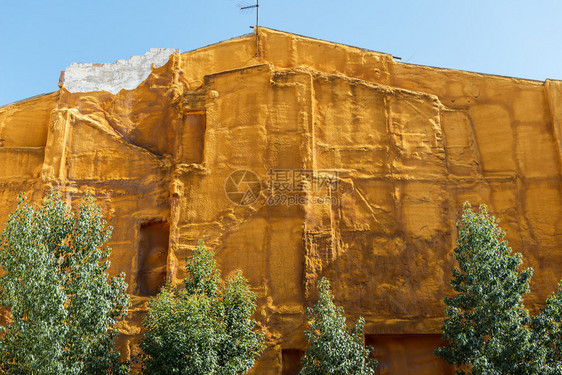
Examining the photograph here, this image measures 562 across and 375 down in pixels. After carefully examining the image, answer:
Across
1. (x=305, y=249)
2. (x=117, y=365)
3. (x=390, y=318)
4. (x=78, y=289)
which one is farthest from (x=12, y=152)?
(x=390, y=318)

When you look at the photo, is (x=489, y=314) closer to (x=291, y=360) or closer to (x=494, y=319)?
(x=494, y=319)

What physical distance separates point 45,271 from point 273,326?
5.88 m

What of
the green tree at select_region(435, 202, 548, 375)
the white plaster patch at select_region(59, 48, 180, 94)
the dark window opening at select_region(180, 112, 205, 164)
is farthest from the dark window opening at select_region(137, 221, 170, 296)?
the green tree at select_region(435, 202, 548, 375)

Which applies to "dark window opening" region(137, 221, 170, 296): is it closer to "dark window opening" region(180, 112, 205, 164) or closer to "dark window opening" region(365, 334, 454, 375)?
"dark window opening" region(180, 112, 205, 164)

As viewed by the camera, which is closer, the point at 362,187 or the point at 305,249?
the point at 305,249

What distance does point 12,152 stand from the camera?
57.9ft

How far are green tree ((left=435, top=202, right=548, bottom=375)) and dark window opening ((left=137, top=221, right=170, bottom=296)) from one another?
783 centimetres

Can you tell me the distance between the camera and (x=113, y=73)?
18688 millimetres

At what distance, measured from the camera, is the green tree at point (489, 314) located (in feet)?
41.8

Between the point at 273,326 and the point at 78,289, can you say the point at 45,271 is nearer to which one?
the point at 78,289

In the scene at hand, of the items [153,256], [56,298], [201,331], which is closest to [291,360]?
[201,331]

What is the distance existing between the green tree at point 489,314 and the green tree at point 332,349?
6.62ft

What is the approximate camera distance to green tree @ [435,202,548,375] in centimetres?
1274

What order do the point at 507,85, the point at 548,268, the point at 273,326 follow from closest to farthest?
the point at 273,326
the point at 548,268
the point at 507,85
